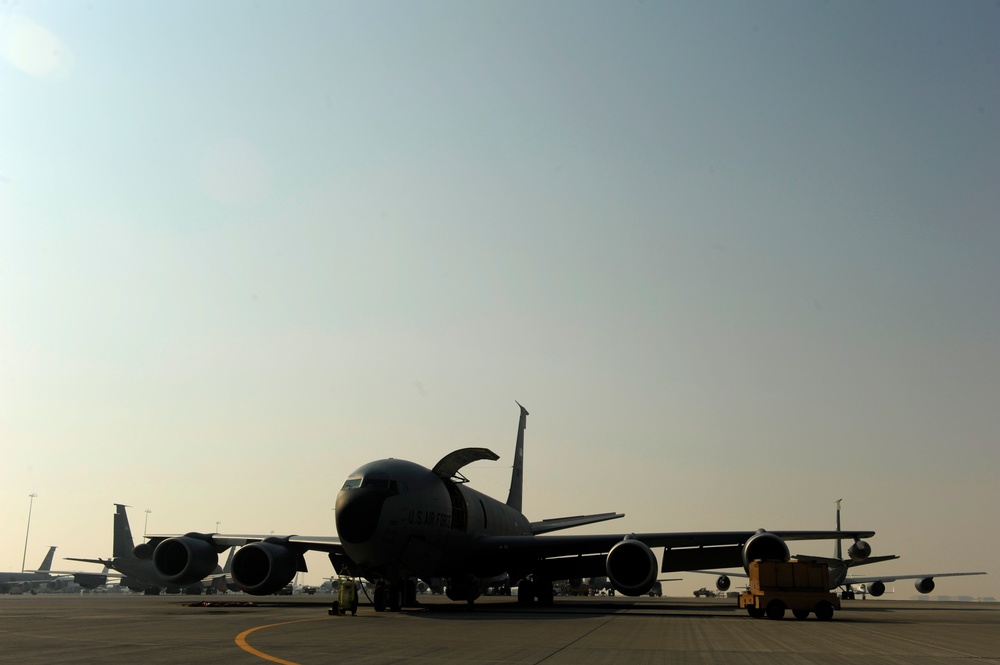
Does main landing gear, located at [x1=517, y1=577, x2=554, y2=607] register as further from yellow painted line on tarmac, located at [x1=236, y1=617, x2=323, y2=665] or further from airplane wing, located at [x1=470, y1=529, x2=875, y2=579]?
yellow painted line on tarmac, located at [x1=236, y1=617, x2=323, y2=665]

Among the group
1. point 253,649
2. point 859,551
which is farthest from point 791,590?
point 253,649

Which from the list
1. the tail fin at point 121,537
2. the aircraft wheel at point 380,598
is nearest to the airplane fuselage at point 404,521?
the aircraft wheel at point 380,598

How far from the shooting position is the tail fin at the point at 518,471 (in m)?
48.9

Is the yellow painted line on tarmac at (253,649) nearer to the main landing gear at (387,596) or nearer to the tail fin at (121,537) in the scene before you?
the main landing gear at (387,596)

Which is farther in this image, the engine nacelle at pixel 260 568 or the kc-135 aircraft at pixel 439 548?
the engine nacelle at pixel 260 568

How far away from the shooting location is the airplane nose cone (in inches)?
1011

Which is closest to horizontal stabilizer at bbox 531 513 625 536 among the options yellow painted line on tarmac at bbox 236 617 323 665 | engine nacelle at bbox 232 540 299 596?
engine nacelle at bbox 232 540 299 596

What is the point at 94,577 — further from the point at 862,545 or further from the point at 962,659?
the point at 962,659

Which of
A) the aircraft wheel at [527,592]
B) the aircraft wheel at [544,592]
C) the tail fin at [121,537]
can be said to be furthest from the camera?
the tail fin at [121,537]

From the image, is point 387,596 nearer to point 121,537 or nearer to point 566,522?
point 566,522

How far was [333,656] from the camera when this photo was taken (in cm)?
1170

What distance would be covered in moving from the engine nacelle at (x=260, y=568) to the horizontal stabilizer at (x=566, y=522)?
16756mm

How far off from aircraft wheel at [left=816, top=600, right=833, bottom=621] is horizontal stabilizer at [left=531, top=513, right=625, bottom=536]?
1580cm

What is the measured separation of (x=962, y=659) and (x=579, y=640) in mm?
6251
